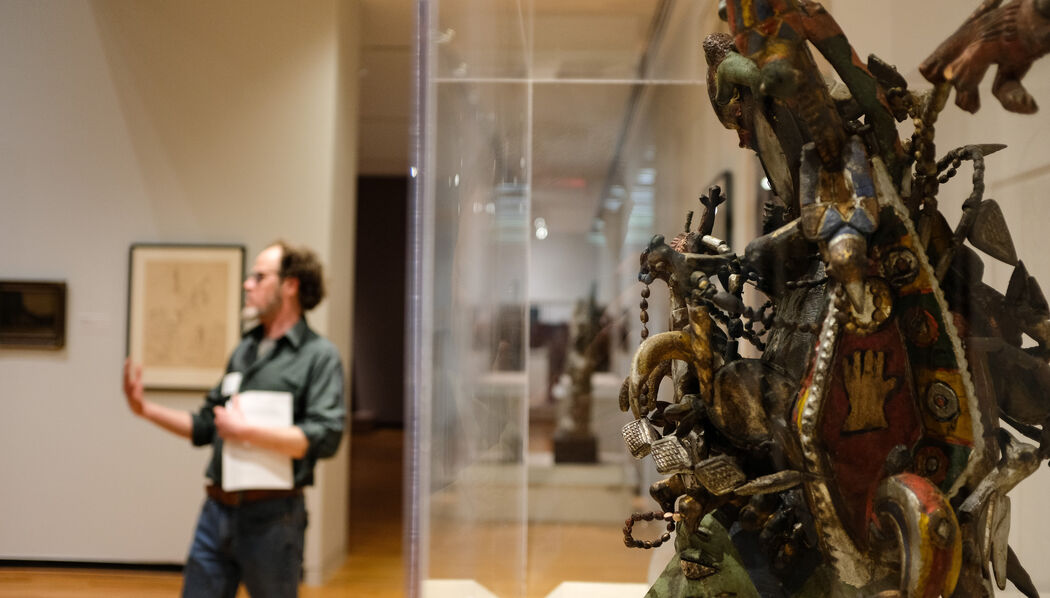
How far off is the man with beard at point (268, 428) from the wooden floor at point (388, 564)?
1.51 ft

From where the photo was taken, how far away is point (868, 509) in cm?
87

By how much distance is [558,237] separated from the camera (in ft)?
8.53

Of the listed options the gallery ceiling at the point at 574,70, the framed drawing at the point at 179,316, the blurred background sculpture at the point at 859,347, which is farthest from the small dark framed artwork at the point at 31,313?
the blurred background sculpture at the point at 859,347

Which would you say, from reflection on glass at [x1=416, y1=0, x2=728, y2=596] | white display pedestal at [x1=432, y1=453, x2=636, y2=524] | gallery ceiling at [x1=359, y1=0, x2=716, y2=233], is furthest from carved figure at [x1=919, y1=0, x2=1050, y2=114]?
white display pedestal at [x1=432, y1=453, x2=636, y2=524]

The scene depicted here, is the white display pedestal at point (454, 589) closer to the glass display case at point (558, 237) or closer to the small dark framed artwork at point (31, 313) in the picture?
the glass display case at point (558, 237)

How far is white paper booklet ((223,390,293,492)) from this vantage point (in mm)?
1930

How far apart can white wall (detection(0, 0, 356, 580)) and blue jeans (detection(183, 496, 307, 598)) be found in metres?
1.58

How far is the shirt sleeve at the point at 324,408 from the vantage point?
2.02 meters

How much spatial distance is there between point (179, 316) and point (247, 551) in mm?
1796

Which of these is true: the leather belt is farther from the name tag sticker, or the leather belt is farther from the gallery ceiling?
the gallery ceiling

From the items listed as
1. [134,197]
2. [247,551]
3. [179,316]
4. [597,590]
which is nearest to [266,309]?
[247,551]

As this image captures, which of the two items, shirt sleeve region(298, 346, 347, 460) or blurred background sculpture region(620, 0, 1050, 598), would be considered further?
shirt sleeve region(298, 346, 347, 460)

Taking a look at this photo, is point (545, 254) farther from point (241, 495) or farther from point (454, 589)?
point (454, 589)

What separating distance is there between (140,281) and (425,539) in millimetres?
2617
